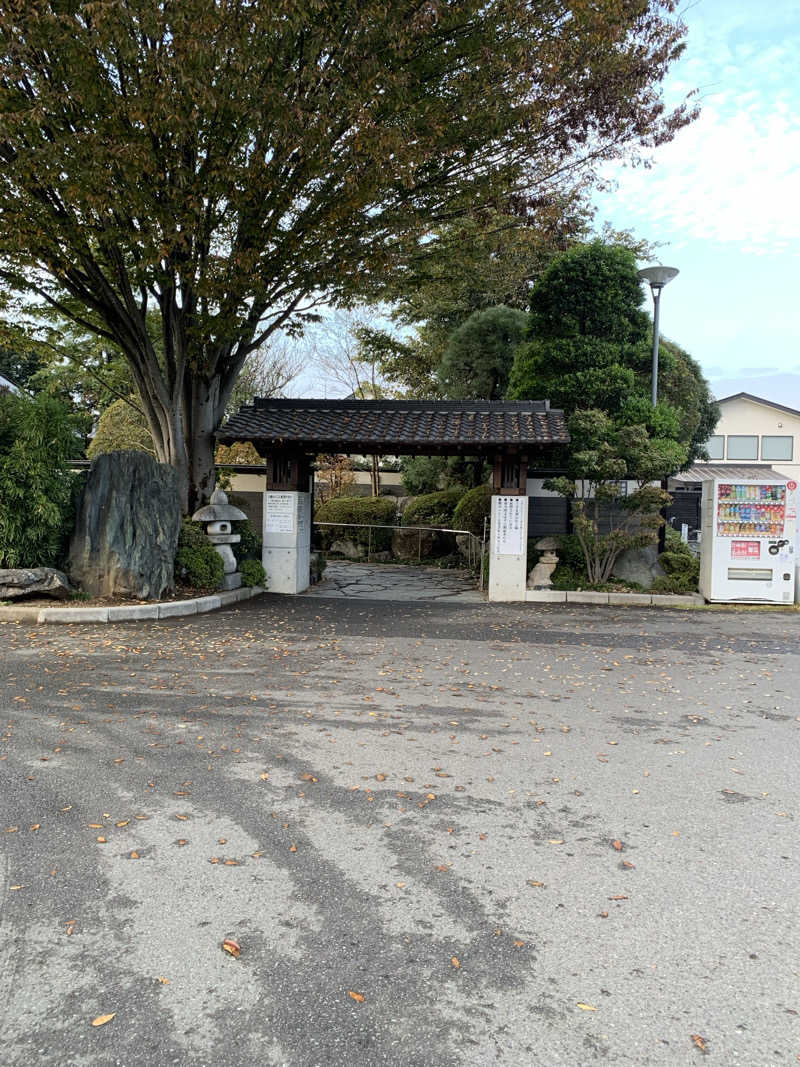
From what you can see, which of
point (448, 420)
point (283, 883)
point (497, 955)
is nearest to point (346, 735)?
point (283, 883)

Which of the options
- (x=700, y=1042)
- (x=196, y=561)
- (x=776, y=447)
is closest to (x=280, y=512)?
(x=196, y=561)

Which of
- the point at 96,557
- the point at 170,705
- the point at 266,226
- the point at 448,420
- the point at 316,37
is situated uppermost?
the point at 316,37

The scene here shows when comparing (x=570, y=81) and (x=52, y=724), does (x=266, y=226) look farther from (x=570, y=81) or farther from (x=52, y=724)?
(x=52, y=724)

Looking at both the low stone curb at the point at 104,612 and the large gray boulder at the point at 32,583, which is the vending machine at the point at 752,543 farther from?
the large gray boulder at the point at 32,583

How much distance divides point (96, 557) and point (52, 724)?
593 centimetres

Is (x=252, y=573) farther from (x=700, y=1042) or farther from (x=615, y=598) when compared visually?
(x=700, y=1042)

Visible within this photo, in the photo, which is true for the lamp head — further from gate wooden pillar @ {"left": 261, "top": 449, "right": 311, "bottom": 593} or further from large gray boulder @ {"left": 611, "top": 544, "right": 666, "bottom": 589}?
gate wooden pillar @ {"left": 261, "top": 449, "right": 311, "bottom": 593}

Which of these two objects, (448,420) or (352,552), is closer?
(448,420)

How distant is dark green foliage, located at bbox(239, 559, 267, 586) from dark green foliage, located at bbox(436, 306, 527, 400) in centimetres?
843

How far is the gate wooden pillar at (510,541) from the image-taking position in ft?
42.7

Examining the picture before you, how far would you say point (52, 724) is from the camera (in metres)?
5.23

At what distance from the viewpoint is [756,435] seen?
31.7 meters

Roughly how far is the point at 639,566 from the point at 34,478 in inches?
410

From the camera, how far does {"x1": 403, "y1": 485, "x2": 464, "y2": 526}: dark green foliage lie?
2039 centimetres
